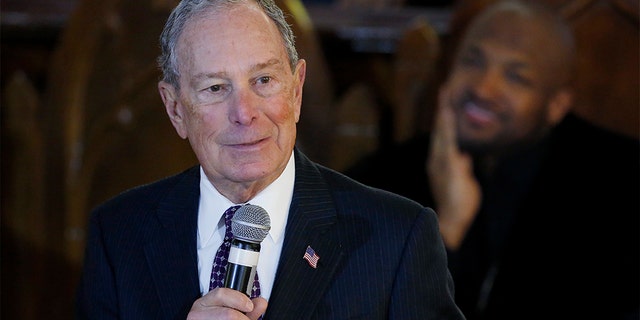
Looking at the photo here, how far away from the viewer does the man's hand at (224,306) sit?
1354 millimetres

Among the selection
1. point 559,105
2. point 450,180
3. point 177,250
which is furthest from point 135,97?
point 177,250

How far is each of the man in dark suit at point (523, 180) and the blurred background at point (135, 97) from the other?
95mm

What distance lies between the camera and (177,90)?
5.02 ft

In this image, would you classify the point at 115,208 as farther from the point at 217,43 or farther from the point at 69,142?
the point at 69,142

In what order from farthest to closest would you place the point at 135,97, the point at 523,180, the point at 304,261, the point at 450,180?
the point at 135,97, the point at 450,180, the point at 523,180, the point at 304,261

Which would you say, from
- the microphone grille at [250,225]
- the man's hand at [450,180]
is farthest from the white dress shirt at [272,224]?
the man's hand at [450,180]

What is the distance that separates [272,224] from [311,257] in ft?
0.28

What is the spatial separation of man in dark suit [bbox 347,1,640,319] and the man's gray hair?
1703 mm

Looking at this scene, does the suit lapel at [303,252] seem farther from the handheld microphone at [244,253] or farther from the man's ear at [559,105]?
the man's ear at [559,105]

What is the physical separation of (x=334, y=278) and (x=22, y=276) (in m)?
2.53

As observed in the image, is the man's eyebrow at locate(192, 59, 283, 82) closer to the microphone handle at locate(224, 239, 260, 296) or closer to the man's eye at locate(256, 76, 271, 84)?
the man's eye at locate(256, 76, 271, 84)

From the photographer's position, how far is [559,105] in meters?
3.21

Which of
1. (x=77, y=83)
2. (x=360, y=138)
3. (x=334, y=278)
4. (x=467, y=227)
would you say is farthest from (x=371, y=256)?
(x=77, y=83)

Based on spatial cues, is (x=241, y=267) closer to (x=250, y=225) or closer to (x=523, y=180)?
(x=250, y=225)
